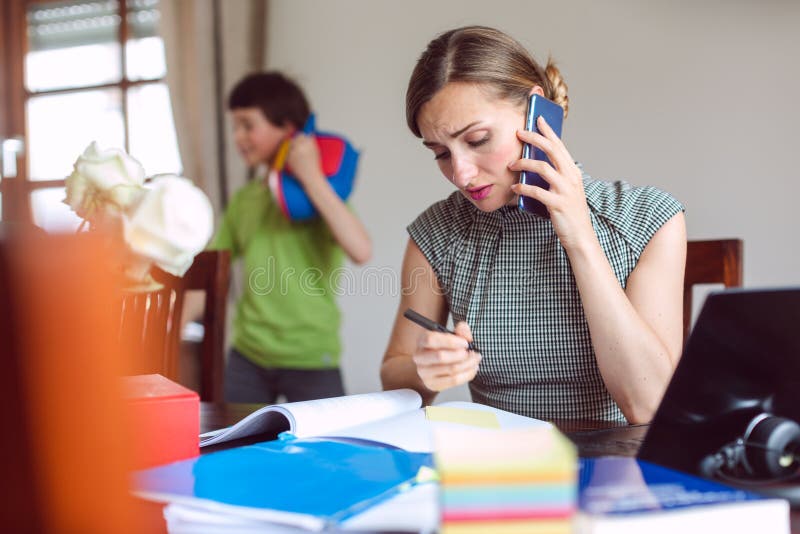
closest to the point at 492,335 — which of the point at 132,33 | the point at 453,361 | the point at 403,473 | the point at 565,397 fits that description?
the point at 565,397

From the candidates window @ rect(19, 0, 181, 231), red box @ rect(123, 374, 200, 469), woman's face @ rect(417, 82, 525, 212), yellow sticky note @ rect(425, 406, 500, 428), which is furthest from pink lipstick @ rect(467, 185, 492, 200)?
window @ rect(19, 0, 181, 231)

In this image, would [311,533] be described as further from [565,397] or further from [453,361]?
[565,397]

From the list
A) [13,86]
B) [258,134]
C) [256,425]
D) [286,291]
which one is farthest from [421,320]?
[13,86]

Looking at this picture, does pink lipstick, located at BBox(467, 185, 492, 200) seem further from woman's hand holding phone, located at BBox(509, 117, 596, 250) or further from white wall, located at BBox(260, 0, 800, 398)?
white wall, located at BBox(260, 0, 800, 398)

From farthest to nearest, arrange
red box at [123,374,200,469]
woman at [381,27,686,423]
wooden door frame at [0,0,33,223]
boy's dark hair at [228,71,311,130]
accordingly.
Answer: wooden door frame at [0,0,33,223]
boy's dark hair at [228,71,311,130]
woman at [381,27,686,423]
red box at [123,374,200,469]

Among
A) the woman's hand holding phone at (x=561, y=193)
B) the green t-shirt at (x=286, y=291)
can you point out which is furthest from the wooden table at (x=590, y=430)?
the green t-shirt at (x=286, y=291)

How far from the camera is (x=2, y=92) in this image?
3.81m

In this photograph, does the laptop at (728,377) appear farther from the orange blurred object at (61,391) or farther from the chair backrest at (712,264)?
the chair backrest at (712,264)

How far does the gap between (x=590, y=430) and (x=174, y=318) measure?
2.79 ft

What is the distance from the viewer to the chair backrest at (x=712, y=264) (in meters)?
1.26

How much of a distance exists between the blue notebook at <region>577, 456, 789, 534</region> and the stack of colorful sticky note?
0.18 ft

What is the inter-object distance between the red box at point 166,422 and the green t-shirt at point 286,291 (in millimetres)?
1441

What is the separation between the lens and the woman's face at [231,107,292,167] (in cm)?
228

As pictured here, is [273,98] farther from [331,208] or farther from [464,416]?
[464,416]
